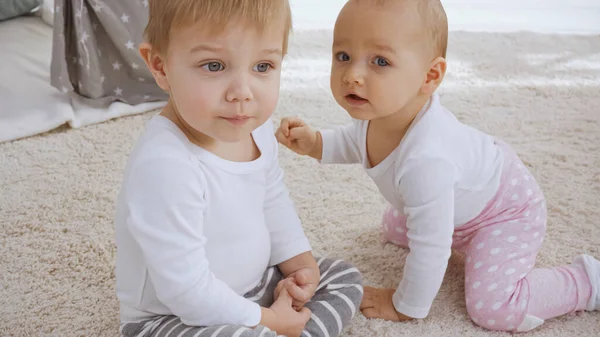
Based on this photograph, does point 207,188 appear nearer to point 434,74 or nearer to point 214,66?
point 214,66

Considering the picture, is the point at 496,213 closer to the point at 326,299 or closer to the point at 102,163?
the point at 326,299

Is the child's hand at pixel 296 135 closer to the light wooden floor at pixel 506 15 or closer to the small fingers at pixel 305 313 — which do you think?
the small fingers at pixel 305 313

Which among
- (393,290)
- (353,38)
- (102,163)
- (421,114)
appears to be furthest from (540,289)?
(102,163)

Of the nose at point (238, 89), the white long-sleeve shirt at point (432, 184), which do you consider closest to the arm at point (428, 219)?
the white long-sleeve shirt at point (432, 184)

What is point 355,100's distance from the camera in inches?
41.3

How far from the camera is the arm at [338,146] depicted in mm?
1236

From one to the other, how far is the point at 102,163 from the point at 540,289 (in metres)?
0.98

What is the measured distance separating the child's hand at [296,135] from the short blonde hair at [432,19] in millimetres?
306

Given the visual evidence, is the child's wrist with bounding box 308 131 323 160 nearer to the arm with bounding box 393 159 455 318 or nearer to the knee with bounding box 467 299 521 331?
the arm with bounding box 393 159 455 318

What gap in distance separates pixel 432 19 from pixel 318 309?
1.56 feet

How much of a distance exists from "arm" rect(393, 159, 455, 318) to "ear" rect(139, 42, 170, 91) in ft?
1.27

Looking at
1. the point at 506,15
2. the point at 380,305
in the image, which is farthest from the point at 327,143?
the point at 506,15

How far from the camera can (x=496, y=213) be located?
3.84 ft

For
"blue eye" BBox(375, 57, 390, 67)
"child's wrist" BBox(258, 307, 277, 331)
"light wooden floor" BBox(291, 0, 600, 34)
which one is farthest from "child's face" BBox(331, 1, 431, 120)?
"light wooden floor" BBox(291, 0, 600, 34)
